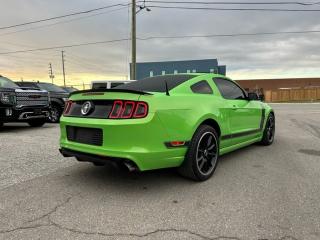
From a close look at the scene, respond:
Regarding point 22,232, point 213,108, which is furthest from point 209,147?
point 22,232

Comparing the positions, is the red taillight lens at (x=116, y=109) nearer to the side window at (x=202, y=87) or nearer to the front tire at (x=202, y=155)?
the front tire at (x=202, y=155)

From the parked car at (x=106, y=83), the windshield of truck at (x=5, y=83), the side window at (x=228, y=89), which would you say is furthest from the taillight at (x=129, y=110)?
the parked car at (x=106, y=83)

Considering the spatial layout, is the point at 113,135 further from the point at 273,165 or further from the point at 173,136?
the point at 273,165

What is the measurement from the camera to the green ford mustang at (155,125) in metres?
3.29

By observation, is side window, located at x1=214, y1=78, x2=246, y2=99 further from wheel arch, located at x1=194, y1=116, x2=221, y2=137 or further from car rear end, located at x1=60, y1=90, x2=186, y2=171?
car rear end, located at x1=60, y1=90, x2=186, y2=171

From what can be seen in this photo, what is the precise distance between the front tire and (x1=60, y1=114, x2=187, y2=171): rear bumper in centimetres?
32

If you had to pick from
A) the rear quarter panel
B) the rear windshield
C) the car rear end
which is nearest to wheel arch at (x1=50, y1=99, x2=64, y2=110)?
the rear windshield

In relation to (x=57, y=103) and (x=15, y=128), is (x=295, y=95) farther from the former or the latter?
(x=15, y=128)

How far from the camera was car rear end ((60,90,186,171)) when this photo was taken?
3264mm

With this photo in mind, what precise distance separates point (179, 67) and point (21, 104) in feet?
98.0

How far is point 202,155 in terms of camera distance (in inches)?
157

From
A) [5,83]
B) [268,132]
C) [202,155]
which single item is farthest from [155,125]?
[5,83]

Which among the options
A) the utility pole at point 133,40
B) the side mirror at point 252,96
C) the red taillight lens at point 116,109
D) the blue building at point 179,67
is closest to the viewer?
the red taillight lens at point 116,109

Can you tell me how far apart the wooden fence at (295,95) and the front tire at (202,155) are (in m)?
36.8
